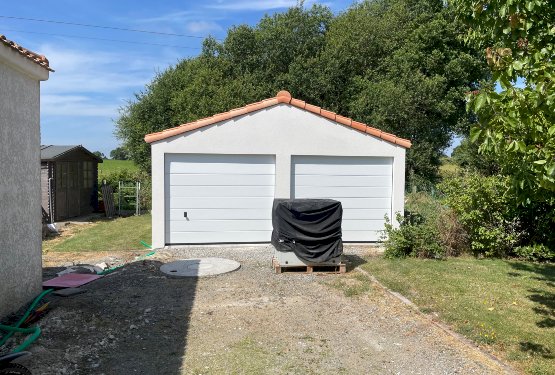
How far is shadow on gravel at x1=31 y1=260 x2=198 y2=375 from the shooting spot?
4754 mm

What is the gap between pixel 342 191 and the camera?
1150cm

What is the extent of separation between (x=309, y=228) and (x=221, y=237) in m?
3.32

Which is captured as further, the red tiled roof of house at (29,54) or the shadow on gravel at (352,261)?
the shadow on gravel at (352,261)

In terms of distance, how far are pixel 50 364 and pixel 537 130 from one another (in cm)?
506

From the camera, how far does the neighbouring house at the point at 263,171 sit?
1088cm

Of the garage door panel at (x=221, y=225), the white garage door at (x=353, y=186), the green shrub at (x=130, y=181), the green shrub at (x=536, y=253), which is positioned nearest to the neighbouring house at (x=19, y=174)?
the garage door panel at (x=221, y=225)

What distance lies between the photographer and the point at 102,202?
20578mm

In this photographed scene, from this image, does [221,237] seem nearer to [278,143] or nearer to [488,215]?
[278,143]

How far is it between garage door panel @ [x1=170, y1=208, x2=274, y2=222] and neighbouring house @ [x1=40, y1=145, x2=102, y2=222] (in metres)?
7.47

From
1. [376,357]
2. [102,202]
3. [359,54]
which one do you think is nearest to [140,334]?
[376,357]

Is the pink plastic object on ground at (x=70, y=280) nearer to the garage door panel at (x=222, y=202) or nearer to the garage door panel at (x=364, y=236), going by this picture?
the garage door panel at (x=222, y=202)

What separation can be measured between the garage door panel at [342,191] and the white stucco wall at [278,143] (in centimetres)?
29

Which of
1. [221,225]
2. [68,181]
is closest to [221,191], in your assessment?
[221,225]

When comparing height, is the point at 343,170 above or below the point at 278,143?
below
